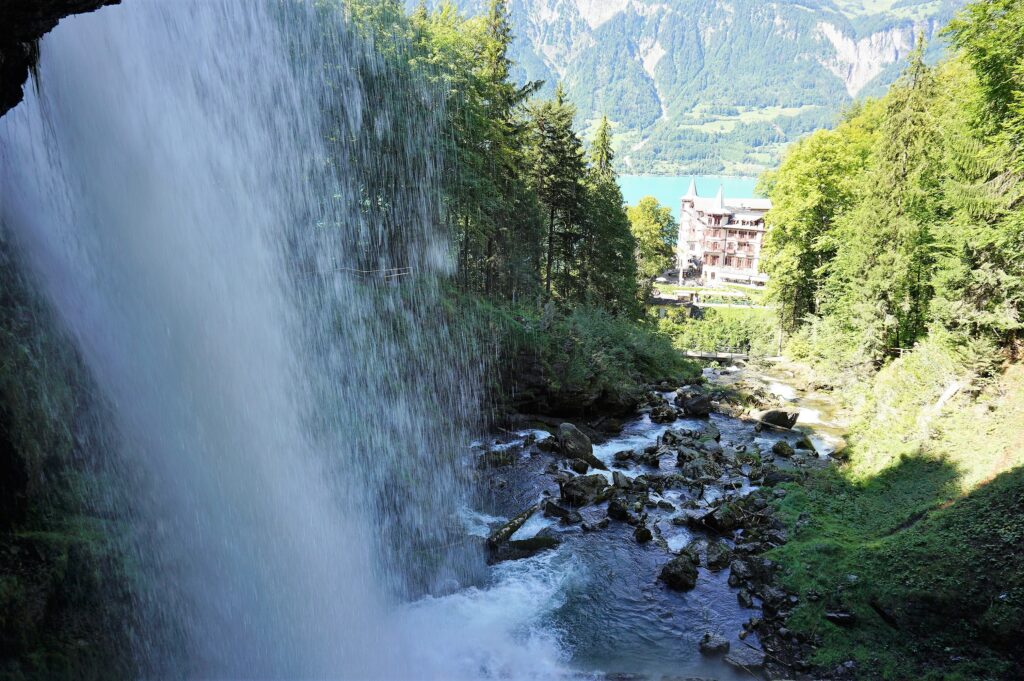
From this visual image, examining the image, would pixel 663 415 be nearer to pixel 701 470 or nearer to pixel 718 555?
pixel 701 470

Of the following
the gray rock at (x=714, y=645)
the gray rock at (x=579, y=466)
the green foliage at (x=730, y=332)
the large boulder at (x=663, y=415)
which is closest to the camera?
the gray rock at (x=714, y=645)

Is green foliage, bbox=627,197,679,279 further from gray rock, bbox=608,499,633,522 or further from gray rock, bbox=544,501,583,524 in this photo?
gray rock, bbox=544,501,583,524

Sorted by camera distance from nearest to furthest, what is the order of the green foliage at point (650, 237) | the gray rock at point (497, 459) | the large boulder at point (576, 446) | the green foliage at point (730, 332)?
the gray rock at point (497, 459) → the large boulder at point (576, 446) → the green foliage at point (730, 332) → the green foliage at point (650, 237)

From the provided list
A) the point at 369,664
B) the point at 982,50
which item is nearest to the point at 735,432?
the point at 982,50

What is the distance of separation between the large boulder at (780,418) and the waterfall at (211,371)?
15.0 meters

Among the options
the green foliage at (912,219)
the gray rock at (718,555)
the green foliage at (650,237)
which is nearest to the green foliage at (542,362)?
the gray rock at (718,555)

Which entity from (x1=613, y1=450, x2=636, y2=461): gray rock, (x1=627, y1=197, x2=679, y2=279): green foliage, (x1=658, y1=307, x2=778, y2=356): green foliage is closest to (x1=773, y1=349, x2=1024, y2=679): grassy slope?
(x1=613, y1=450, x2=636, y2=461): gray rock

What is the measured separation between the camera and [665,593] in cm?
1145

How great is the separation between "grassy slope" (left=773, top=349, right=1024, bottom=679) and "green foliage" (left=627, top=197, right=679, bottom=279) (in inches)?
1733

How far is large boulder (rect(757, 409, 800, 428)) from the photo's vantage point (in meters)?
23.5

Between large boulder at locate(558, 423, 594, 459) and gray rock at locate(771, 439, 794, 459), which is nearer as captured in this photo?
large boulder at locate(558, 423, 594, 459)

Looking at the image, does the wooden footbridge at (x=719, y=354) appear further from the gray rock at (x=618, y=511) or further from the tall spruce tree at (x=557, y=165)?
the gray rock at (x=618, y=511)

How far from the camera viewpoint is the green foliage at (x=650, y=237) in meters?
62.4

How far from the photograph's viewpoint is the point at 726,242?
9206 centimetres
